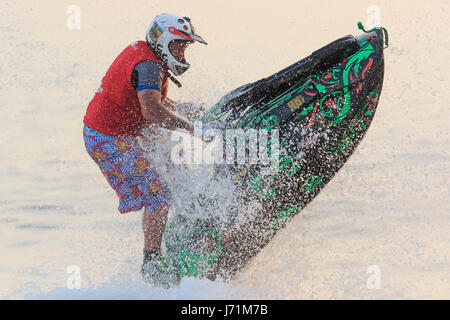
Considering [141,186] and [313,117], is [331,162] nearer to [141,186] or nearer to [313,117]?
[313,117]

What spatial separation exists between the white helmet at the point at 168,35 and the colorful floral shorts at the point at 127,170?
65 centimetres

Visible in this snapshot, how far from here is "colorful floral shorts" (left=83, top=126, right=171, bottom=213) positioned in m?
6.19

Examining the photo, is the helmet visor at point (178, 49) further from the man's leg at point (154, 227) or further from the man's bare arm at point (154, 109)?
the man's leg at point (154, 227)

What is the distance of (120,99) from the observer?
6.11 m

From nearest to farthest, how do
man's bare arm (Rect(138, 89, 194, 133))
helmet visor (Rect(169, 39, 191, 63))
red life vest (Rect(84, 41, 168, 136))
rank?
man's bare arm (Rect(138, 89, 194, 133)), red life vest (Rect(84, 41, 168, 136)), helmet visor (Rect(169, 39, 191, 63))

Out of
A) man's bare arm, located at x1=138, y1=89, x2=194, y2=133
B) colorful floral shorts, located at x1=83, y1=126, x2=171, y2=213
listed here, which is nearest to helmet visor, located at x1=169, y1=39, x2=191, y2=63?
man's bare arm, located at x1=138, y1=89, x2=194, y2=133

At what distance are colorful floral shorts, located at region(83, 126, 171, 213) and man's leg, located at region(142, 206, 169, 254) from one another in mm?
47

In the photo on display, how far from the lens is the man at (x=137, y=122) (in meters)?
6.08

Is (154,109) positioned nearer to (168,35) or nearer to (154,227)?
(168,35)

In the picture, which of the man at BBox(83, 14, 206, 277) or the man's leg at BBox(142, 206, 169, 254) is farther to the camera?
the man's leg at BBox(142, 206, 169, 254)

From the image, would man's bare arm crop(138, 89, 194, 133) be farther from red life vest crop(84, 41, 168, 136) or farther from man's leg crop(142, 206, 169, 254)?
man's leg crop(142, 206, 169, 254)

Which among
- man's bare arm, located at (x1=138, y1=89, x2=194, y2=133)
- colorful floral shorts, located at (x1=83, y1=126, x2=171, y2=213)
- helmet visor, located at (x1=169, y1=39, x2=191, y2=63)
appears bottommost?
colorful floral shorts, located at (x1=83, y1=126, x2=171, y2=213)

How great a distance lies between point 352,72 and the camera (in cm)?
631

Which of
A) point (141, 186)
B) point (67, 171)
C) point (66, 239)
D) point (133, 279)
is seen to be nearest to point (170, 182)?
point (141, 186)
